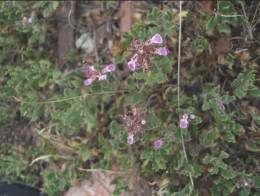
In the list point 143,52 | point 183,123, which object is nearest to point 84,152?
point 183,123

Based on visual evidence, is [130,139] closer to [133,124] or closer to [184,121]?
[133,124]

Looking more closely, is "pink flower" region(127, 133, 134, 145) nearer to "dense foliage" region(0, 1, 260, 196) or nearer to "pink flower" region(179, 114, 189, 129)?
"dense foliage" region(0, 1, 260, 196)

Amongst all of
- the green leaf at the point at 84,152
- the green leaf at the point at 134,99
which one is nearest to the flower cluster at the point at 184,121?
the green leaf at the point at 134,99

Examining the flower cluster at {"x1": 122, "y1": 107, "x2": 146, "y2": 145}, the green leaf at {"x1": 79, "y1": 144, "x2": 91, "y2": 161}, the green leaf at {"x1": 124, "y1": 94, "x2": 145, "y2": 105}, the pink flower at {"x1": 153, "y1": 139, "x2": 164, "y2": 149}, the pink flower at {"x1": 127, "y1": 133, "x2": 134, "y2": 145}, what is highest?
the green leaf at {"x1": 124, "y1": 94, "x2": 145, "y2": 105}

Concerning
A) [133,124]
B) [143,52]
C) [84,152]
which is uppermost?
[143,52]

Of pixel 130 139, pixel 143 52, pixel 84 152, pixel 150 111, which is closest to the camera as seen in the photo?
pixel 143 52

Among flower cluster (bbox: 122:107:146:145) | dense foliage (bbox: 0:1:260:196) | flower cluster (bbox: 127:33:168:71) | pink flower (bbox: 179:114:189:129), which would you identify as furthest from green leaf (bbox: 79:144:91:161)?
flower cluster (bbox: 127:33:168:71)

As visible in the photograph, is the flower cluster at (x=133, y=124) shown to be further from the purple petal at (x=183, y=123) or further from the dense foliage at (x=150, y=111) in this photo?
the purple petal at (x=183, y=123)

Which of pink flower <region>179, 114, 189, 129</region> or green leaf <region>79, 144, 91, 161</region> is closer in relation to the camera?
pink flower <region>179, 114, 189, 129</region>

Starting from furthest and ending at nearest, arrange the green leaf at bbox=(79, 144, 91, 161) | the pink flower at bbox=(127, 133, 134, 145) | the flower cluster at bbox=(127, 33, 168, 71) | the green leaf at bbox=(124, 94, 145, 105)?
the green leaf at bbox=(79, 144, 91, 161), the green leaf at bbox=(124, 94, 145, 105), the pink flower at bbox=(127, 133, 134, 145), the flower cluster at bbox=(127, 33, 168, 71)
